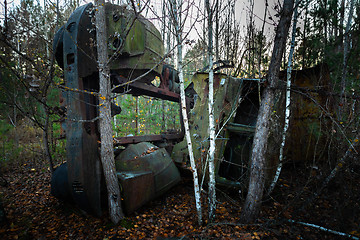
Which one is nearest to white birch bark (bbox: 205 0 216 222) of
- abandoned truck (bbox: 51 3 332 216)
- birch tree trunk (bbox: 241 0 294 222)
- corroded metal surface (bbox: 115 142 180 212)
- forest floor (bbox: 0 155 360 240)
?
abandoned truck (bbox: 51 3 332 216)

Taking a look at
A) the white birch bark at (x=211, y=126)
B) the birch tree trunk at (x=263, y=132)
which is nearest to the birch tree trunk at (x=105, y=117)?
the white birch bark at (x=211, y=126)

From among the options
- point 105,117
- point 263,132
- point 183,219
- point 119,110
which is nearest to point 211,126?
point 263,132

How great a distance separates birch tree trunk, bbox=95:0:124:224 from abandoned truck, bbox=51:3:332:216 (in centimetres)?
16

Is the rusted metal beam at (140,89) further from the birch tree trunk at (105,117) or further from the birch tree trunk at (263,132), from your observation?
the birch tree trunk at (263,132)

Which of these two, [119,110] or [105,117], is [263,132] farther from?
[119,110]

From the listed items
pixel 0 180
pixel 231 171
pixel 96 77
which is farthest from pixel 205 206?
pixel 0 180

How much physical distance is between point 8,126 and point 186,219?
9622mm

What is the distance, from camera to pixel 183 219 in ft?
12.4

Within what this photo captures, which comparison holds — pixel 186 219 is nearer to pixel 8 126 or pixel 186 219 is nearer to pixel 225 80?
pixel 225 80

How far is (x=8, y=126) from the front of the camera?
28.0ft

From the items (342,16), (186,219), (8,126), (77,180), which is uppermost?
(342,16)

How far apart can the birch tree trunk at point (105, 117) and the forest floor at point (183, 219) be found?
1.76ft

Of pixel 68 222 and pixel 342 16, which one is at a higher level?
pixel 342 16

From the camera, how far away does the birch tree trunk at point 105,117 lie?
3.18 m
